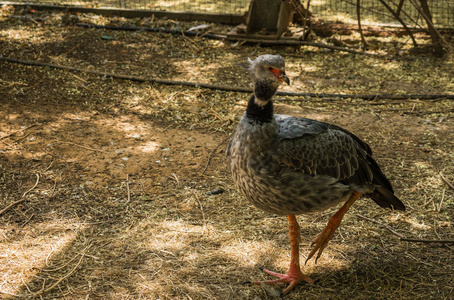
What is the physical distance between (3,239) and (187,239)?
1.50 meters

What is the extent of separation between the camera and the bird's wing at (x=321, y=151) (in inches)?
124

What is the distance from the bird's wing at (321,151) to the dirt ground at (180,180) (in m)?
0.79

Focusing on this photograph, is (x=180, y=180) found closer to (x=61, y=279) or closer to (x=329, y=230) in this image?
(x=61, y=279)

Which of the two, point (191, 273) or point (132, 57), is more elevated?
point (132, 57)

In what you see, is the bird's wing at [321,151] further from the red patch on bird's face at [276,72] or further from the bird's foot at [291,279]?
the bird's foot at [291,279]

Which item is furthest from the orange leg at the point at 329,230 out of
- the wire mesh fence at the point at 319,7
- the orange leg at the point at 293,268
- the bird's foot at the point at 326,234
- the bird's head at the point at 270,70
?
the wire mesh fence at the point at 319,7

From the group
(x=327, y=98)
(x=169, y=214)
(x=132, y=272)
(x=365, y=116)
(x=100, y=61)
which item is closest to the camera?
(x=132, y=272)

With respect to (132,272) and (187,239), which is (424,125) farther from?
(132,272)

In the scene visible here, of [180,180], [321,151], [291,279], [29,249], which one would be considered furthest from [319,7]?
[29,249]

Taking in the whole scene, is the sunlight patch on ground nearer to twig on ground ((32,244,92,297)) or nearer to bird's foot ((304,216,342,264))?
twig on ground ((32,244,92,297))

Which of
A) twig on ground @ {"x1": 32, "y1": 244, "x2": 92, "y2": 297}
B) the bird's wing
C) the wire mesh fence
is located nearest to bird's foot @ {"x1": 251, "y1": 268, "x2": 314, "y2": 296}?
the bird's wing

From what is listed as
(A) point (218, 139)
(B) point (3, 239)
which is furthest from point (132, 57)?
(B) point (3, 239)

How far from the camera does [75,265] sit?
→ 12.0 feet

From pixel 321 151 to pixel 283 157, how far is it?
32 centimetres
